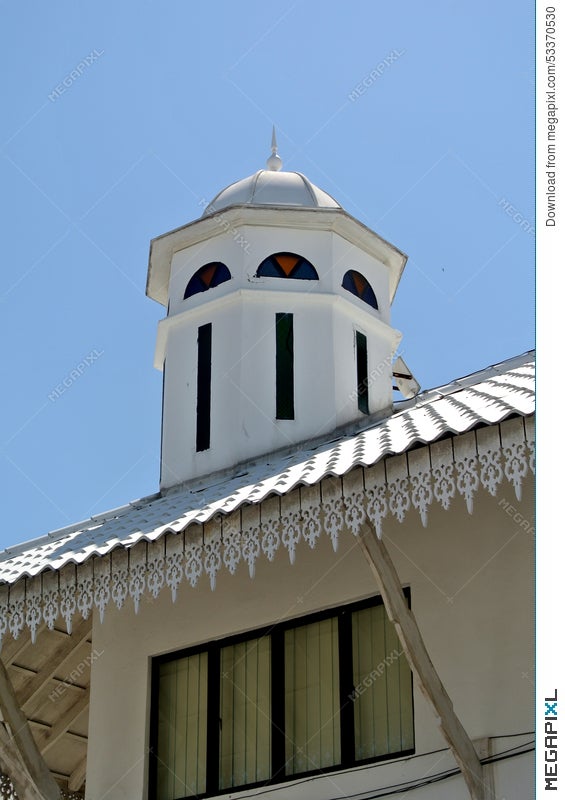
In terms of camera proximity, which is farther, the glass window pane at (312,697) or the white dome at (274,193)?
the white dome at (274,193)

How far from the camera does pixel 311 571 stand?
1067cm

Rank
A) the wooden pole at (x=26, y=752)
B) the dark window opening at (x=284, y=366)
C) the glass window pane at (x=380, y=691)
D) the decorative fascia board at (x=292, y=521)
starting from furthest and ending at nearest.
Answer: the dark window opening at (x=284, y=366)
the wooden pole at (x=26, y=752)
the glass window pane at (x=380, y=691)
the decorative fascia board at (x=292, y=521)

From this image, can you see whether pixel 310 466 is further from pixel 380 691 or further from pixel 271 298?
pixel 271 298

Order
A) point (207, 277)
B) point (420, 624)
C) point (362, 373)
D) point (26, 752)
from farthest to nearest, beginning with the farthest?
point (207, 277) → point (362, 373) → point (26, 752) → point (420, 624)

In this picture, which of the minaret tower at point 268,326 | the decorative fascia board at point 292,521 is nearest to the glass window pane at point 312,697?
the decorative fascia board at point 292,521

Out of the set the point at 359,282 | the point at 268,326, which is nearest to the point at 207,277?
the point at 268,326

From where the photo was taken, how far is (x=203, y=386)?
1391 centimetres

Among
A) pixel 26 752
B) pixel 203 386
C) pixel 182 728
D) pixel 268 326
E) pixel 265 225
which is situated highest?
pixel 265 225

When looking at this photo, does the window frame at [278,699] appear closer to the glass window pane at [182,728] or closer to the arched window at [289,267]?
the glass window pane at [182,728]

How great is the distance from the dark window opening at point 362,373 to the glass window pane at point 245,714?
11.8 ft

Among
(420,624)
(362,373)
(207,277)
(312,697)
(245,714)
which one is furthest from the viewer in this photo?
(207,277)

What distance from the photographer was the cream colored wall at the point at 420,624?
9.27 metres

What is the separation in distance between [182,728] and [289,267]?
506 cm

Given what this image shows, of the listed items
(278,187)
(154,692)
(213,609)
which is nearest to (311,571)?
(213,609)
